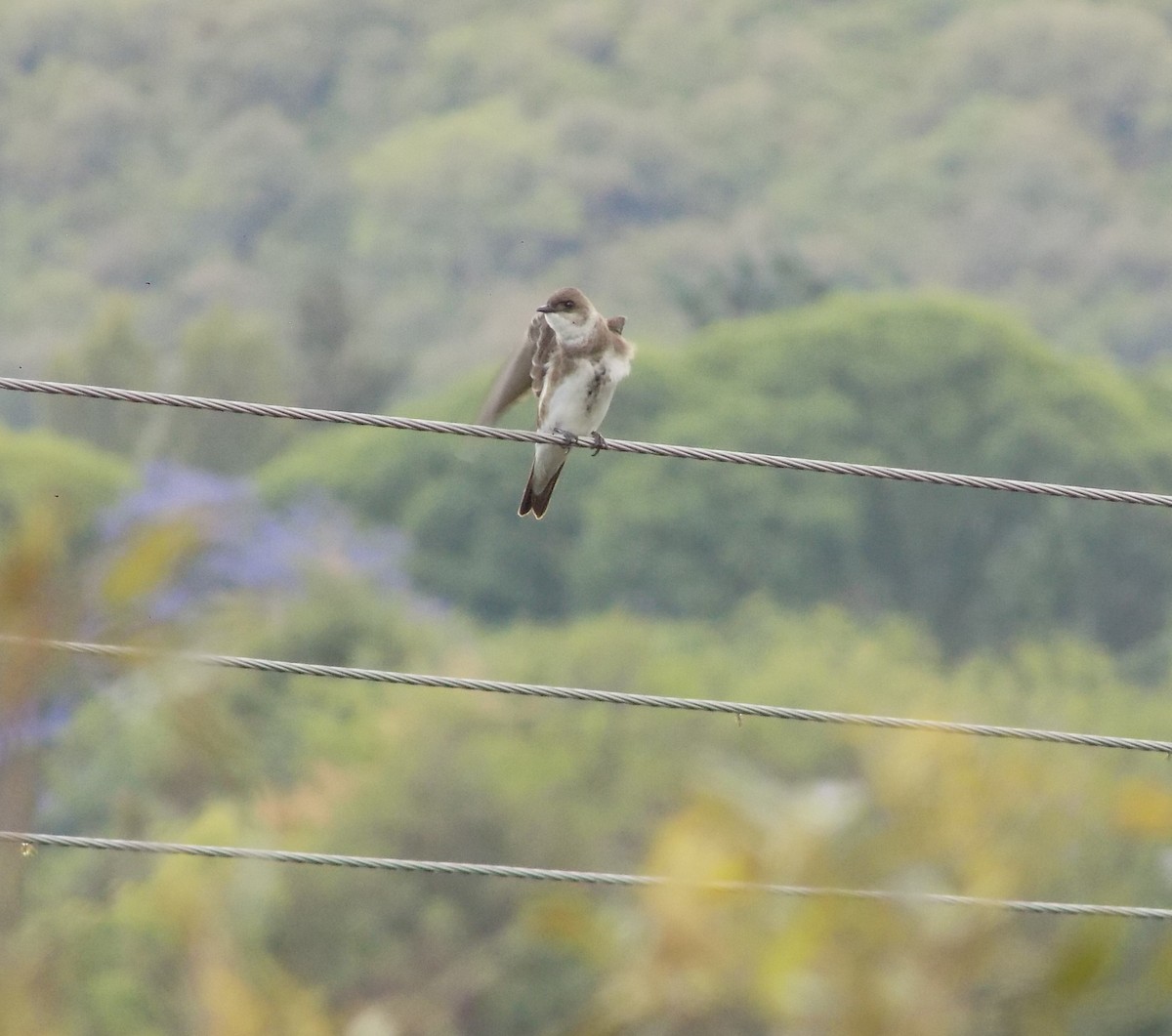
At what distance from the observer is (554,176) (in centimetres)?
11219

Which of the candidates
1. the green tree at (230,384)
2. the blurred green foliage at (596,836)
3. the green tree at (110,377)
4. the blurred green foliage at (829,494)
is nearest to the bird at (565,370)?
the blurred green foliage at (596,836)

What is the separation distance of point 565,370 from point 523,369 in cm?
30

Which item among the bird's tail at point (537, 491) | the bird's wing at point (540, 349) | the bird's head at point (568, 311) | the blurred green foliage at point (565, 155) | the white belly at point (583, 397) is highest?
the blurred green foliage at point (565, 155)

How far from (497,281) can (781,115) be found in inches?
1040

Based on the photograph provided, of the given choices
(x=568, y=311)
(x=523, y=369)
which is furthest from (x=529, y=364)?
(x=568, y=311)

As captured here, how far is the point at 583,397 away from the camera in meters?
7.97

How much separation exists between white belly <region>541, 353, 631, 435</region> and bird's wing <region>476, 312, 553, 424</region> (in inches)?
7.3

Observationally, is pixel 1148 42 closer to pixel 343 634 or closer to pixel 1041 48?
pixel 1041 48

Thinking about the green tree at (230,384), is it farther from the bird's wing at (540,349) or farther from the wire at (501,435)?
the wire at (501,435)

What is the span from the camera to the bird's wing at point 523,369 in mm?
8219

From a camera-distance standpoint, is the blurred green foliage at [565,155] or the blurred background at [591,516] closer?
the blurred background at [591,516]

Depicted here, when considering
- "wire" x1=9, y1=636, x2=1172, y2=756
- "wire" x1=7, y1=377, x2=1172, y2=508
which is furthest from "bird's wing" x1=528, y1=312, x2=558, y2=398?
"wire" x1=9, y1=636, x2=1172, y2=756

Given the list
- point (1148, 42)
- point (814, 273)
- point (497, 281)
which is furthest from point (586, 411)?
point (1148, 42)

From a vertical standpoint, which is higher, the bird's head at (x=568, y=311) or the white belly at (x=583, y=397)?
the bird's head at (x=568, y=311)
